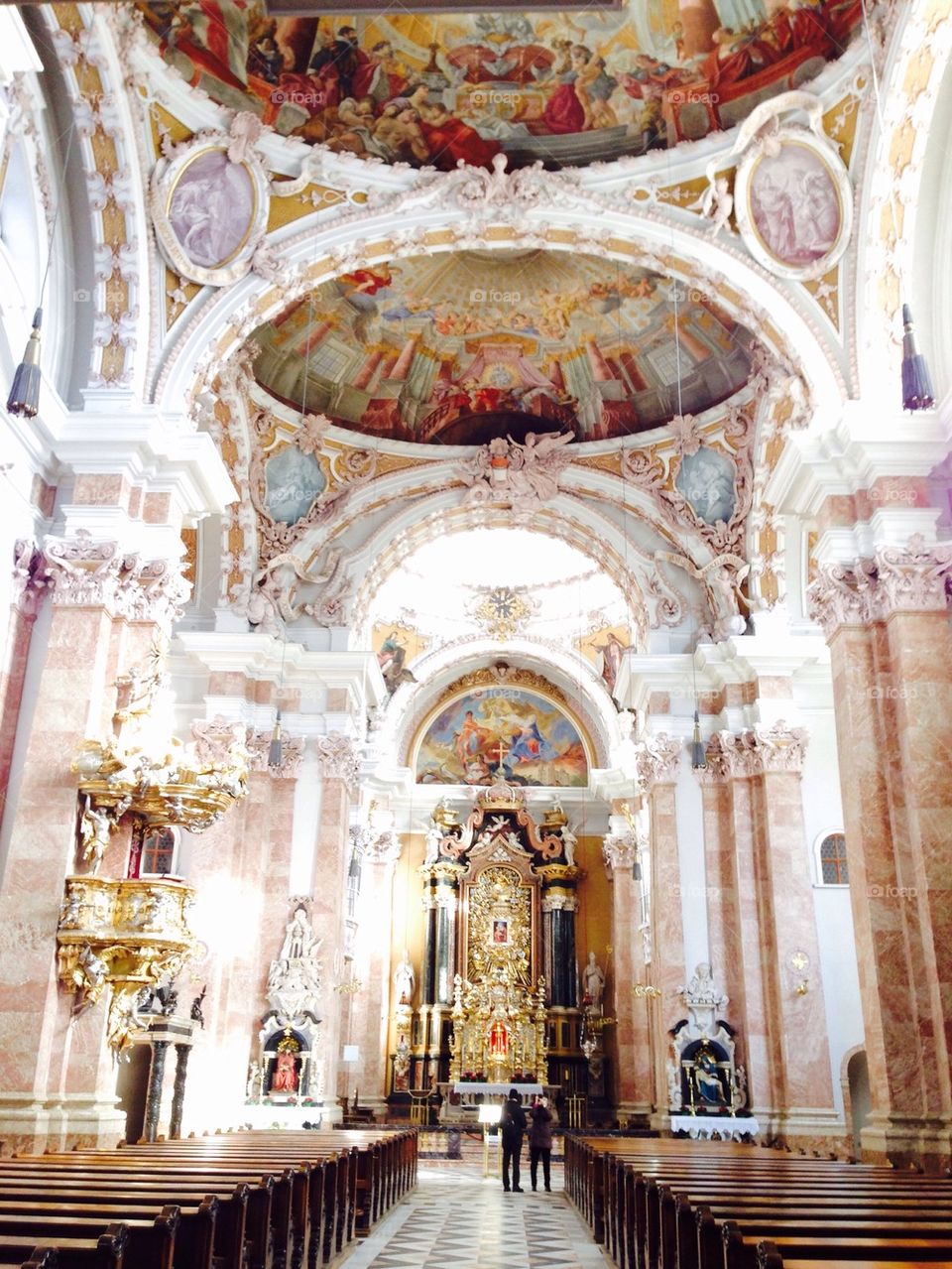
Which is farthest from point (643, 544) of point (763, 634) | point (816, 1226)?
point (816, 1226)

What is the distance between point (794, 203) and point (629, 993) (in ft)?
50.3

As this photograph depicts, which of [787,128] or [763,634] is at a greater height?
[787,128]

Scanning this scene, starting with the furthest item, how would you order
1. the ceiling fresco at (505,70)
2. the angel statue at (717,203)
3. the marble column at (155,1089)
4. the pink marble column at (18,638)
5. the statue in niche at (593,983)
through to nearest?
the statue in niche at (593,983) < the angel statue at (717,203) < the marble column at (155,1089) < the ceiling fresco at (505,70) < the pink marble column at (18,638)

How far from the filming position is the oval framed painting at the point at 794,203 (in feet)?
37.3

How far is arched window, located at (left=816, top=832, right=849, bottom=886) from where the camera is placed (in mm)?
15766

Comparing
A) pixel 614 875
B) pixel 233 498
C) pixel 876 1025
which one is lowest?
pixel 876 1025

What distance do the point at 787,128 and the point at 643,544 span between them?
24.5 ft

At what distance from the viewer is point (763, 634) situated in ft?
53.4

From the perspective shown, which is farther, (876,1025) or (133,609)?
(133,609)

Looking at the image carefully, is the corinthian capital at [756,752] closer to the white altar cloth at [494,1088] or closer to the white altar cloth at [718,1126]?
the white altar cloth at [718,1126]

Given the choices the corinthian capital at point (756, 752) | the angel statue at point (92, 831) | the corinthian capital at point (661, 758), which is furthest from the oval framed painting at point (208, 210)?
the corinthian capital at point (756, 752)

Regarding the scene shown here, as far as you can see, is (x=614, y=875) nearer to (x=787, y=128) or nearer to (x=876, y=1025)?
(x=876, y=1025)

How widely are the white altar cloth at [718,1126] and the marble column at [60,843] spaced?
802 cm

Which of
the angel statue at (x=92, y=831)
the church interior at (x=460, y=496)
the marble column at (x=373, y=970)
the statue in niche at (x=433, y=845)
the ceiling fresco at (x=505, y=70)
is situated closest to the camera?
the church interior at (x=460, y=496)
